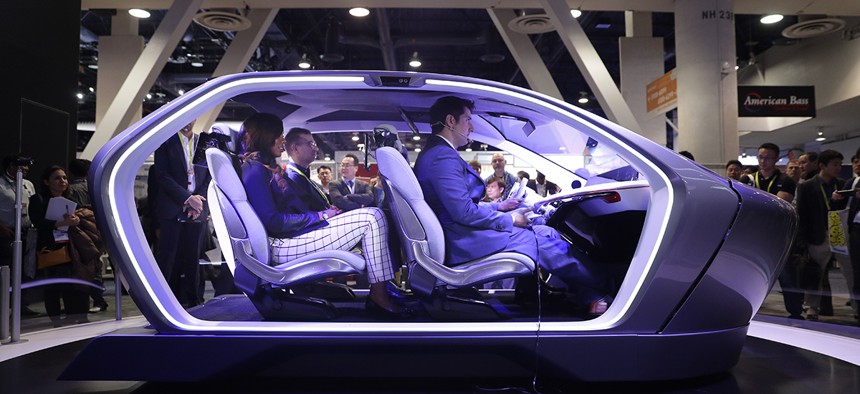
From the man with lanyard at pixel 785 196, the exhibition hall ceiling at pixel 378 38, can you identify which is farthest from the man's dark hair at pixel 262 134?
the exhibition hall ceiling at pixel 378 38

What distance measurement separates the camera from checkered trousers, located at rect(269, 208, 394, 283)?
230 cm

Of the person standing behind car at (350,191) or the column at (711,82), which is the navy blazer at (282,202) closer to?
the person standing behind car at (350,191)

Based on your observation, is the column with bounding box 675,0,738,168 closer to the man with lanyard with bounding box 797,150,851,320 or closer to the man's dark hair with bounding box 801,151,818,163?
the man's dark hair with bounding box 801,151,818,163

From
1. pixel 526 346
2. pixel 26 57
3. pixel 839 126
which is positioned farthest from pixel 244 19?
pixel 839 126

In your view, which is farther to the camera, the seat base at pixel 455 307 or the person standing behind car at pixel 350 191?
the person standing behind car at pixel 350 191

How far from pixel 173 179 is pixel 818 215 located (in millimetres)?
4251

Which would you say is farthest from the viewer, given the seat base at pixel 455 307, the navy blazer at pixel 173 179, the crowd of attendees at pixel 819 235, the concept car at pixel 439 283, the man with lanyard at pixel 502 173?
the crowd of attendees at pixel 819 235

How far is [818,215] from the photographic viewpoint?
13.2 feet

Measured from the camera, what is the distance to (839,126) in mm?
13172

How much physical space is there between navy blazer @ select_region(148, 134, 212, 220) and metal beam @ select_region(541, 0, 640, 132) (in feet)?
17.7

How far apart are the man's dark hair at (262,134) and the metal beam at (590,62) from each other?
205 inches

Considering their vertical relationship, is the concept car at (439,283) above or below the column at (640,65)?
below

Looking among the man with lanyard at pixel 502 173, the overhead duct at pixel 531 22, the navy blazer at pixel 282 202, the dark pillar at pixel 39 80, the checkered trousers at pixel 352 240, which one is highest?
the overhead duct at pixel 531 22

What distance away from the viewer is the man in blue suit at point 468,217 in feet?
7.48
